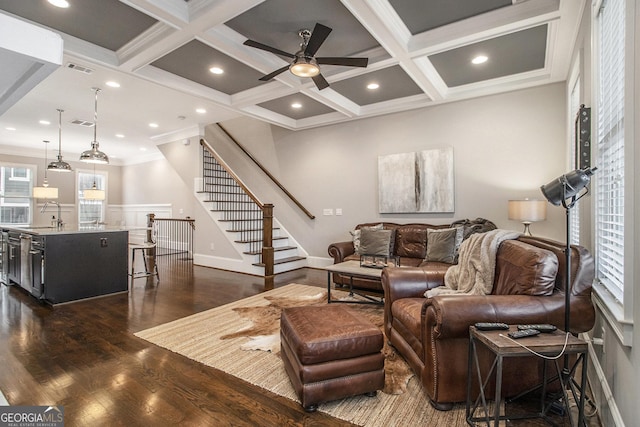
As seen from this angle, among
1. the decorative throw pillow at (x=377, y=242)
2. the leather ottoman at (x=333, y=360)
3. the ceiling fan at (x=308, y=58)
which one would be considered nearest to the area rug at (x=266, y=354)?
the leather ottoman at (x=333, y=360)

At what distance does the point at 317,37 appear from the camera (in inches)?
108

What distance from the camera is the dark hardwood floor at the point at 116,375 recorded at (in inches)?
73.1

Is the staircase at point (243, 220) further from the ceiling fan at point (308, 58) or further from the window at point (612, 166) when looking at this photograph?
the window at point (612, 166)

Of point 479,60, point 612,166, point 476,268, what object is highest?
point 479,60

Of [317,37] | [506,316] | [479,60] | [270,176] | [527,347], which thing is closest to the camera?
[527,347]

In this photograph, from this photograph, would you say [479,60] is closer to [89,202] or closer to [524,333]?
[524,333]

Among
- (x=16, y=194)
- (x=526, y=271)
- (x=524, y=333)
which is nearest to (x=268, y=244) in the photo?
(x=526, y=271)

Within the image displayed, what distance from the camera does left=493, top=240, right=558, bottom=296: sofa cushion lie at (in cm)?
195

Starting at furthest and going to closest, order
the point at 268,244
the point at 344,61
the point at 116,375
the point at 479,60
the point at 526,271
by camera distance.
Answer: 1. the point at 268,244
2. the point at 479,60
3. the point at 344,61
4. the point at 116,375
5. the point at 526,271

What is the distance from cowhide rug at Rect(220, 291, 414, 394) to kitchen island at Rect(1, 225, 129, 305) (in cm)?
200

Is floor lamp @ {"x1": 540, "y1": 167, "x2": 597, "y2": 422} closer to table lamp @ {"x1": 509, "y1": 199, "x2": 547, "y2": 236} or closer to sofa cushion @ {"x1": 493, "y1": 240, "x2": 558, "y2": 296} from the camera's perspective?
sofa cushion @ {"x1": 493, "y1": 240, "x2": 558, "y2": 296}

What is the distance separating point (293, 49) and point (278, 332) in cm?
301

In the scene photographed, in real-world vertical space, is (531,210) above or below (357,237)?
above

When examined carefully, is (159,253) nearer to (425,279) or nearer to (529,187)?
(425,279)
